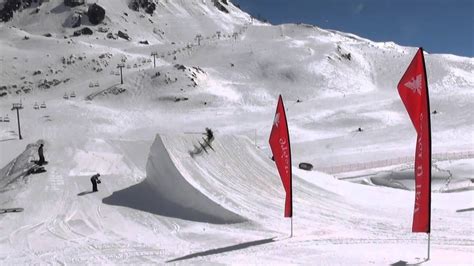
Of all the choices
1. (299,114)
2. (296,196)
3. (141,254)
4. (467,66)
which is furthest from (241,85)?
(141,254)

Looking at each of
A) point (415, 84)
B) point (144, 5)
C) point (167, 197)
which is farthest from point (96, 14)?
point (415, 84)

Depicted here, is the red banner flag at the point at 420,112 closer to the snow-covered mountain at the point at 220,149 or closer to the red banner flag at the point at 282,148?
the snow-covered mountain at the point at 220,149

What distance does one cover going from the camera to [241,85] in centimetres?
6619

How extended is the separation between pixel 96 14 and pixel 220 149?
124 metres

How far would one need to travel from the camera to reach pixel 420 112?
347 inches

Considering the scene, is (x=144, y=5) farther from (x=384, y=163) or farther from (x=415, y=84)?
(x=415, y=84)

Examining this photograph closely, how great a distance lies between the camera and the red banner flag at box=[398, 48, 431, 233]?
342 inches

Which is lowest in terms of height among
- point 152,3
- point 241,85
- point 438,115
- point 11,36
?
point 438,115

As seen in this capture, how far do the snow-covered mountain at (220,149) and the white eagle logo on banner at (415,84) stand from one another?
3.77 m

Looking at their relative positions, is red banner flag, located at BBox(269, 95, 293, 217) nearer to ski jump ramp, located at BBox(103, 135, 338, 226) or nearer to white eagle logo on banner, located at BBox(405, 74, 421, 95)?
ski jump ramp, located at BBox(103, 135, 338, 226)

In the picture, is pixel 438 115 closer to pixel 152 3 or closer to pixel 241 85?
pixel 241 85

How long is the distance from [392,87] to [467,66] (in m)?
18.8

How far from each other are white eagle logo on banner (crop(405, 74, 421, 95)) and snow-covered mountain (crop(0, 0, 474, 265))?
12.4 ft

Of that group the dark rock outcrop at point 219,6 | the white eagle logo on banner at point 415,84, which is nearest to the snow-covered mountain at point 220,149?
the white eagle logo on banner at point 415,84
